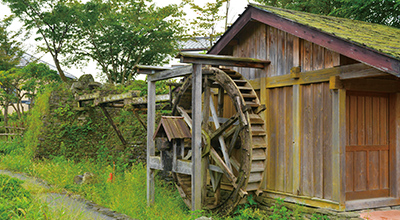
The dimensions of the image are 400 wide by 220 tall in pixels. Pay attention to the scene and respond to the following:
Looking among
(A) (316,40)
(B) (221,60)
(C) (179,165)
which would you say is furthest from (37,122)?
(A) (316,40)

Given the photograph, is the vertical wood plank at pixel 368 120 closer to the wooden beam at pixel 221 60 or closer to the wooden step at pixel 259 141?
the wooden step at pixel 259 141

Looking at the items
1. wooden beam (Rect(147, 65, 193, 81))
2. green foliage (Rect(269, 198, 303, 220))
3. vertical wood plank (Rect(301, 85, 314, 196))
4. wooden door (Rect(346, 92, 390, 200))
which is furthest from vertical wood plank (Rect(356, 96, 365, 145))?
wooden beam (Rect(147, 65, 193, 81))

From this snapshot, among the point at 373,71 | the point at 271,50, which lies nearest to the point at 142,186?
the point at 271,50

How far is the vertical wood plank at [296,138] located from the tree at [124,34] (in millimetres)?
14640

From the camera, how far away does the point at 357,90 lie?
6.82 meters

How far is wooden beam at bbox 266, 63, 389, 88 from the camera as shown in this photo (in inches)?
237

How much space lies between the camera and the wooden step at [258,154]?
7403 millimetres

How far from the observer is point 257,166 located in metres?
7.44

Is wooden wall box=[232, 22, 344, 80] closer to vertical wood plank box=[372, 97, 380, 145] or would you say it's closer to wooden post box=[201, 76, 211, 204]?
wooden post box=[201, 76, 211, 204]

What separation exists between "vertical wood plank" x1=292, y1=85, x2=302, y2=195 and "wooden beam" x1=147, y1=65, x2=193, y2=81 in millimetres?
2108

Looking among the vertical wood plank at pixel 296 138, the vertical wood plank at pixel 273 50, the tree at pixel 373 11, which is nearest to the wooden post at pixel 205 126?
the vertical wood plank at pixel 273 50

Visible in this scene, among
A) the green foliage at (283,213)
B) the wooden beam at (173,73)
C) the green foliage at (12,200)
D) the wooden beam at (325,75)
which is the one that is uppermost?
the wooden beam at (173,73)

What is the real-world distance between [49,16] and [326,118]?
17454mm

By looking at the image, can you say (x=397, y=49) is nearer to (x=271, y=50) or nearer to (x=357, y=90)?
(x=357, y=90)
